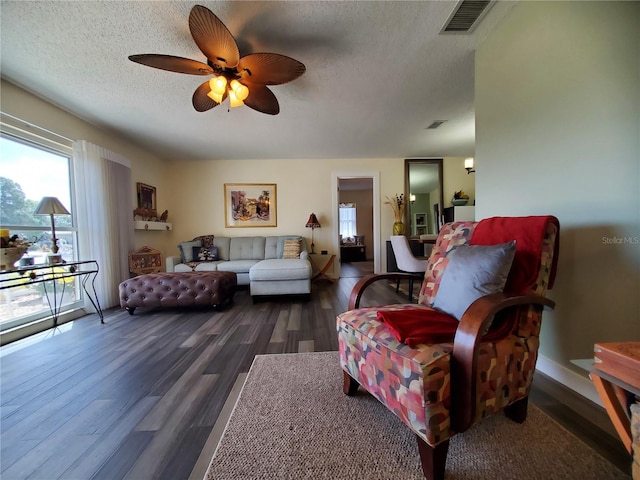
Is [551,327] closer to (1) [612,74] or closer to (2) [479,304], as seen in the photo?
(2) [479,304]

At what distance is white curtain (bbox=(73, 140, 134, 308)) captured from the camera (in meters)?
2.65

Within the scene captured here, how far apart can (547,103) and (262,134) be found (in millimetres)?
3004

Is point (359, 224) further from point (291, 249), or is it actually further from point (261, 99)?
point (261, 99)

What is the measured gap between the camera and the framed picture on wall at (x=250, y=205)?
443 centimetres

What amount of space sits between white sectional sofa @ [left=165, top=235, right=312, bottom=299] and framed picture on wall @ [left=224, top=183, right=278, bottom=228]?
1.33 ft

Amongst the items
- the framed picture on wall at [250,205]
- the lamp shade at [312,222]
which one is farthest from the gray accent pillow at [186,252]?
the lamp shade at [312,222]

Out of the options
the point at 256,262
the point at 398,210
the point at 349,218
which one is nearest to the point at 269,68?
the point at 256,262

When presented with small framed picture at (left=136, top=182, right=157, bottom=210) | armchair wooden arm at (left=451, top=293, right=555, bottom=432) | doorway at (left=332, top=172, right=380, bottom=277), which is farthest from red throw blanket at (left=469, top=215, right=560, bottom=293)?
doorway at (left=332, top=172, right=380, bottom=277)

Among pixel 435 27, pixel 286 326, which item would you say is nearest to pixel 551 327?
pixel 286 326

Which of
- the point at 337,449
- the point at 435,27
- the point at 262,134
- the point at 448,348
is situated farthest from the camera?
the point at 262,134

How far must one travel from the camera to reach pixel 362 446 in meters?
0.93

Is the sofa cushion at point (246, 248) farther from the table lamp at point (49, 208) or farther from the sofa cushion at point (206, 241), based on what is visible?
the table lamp at point (49, 208)

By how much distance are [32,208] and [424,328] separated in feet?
11.9

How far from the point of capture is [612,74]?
1.06 metres
